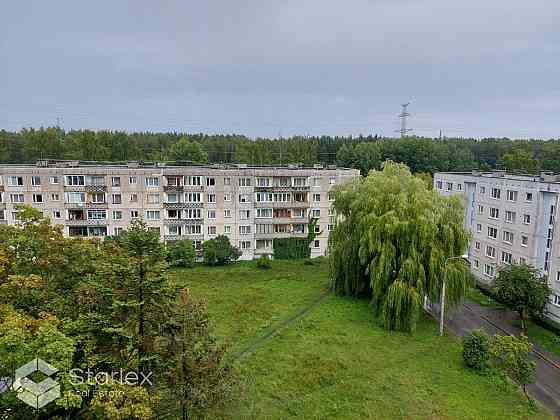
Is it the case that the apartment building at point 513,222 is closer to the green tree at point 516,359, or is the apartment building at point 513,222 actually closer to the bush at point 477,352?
the bush at point 477,352

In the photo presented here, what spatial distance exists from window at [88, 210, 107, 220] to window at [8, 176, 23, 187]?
25.1 feet

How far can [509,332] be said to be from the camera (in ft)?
99.8

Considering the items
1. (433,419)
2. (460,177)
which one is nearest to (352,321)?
(433,419)

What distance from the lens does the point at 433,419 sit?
18.8m

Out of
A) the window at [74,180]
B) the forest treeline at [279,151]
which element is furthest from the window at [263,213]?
the forest treeline at [279,151]

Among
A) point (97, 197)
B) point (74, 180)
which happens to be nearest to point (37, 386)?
point (97, 197)

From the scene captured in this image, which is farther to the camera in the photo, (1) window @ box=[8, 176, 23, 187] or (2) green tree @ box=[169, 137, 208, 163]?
(2) green tree @ box=[169, 137, 208, 163]

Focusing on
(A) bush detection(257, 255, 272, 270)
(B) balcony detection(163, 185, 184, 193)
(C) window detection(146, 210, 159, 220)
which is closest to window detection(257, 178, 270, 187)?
(A) bush detection(257, 255, 272, 270)

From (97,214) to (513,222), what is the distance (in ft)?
A: 148

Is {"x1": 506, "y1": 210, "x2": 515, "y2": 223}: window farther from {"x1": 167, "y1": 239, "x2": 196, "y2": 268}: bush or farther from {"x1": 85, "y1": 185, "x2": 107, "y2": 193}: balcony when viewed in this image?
{"x1": 85, "y1": 185, "x2": 107, "y2": 193}: balcony

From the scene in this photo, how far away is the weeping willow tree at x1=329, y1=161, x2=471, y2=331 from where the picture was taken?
92.2 feet

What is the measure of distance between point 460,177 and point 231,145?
70980 millimetres

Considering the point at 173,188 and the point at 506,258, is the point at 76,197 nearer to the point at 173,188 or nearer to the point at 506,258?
the point at 173,188

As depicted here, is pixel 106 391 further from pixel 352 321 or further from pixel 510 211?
pixel 510 211
